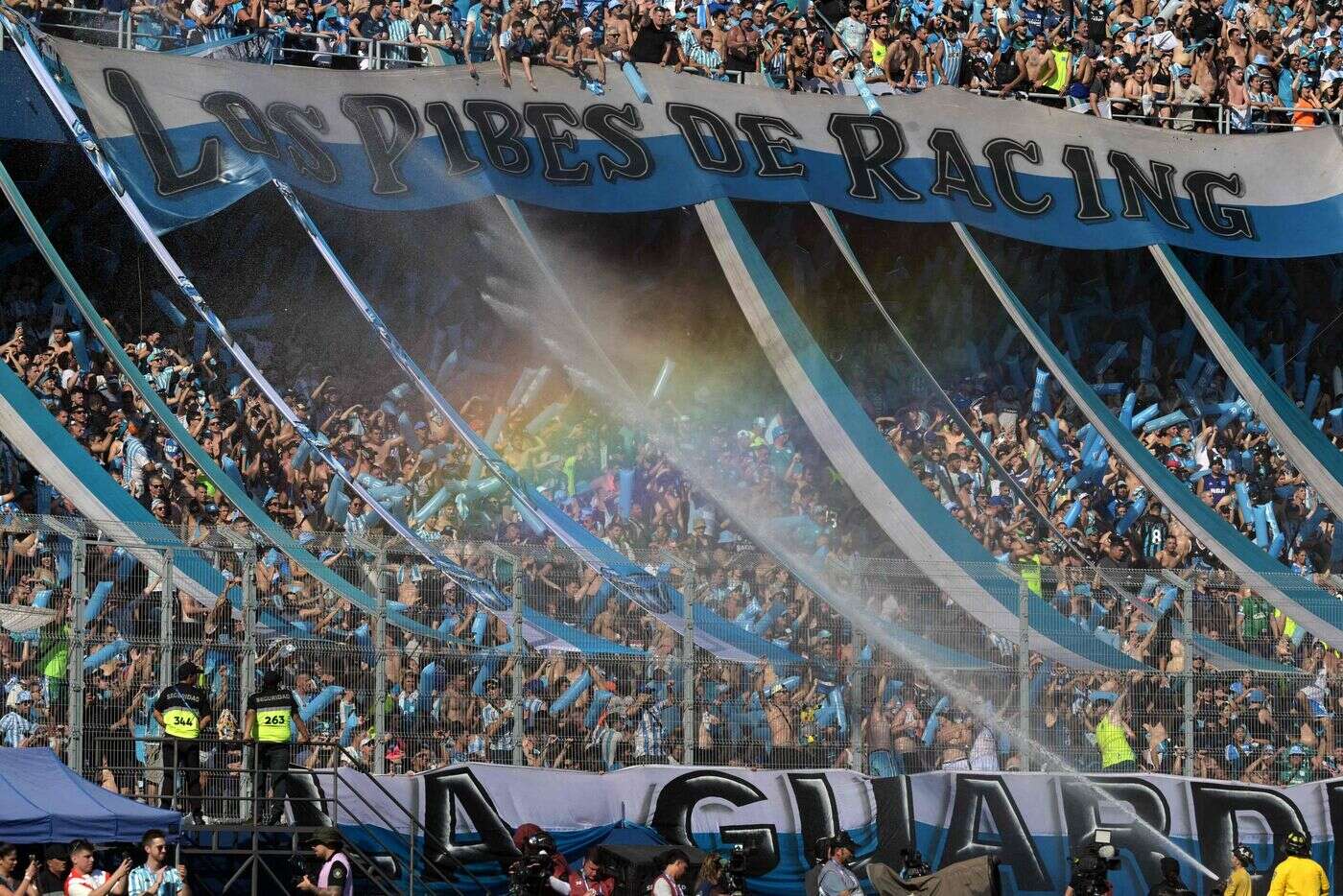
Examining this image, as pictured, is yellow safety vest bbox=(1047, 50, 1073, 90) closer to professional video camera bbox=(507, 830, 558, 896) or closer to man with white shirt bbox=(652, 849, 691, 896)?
man with white shirt bbox=(652, 849, 691, 896)

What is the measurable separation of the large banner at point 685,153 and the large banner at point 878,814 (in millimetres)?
7970

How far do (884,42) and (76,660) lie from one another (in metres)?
14.8

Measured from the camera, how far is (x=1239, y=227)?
89.6ft

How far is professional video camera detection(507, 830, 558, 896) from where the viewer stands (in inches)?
611

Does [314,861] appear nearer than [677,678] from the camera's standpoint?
Yes

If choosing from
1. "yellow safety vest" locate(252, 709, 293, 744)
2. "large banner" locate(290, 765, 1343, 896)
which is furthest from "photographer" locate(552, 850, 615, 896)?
"yellow safety vest" locate(252, 709, 293, 744)

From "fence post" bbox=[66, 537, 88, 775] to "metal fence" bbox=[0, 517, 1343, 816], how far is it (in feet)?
0.05

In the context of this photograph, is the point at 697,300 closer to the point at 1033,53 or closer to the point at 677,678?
the point at 1033,53

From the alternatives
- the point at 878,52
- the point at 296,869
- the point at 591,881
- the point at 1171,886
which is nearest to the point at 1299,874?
the point at 1171,886

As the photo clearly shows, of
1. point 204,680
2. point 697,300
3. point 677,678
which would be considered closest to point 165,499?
point 204,680

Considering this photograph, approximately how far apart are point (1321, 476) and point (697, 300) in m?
7.75

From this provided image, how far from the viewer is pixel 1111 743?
60.1 feet

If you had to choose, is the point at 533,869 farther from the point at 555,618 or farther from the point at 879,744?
the point at 879,744

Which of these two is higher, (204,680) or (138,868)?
(204,680)
